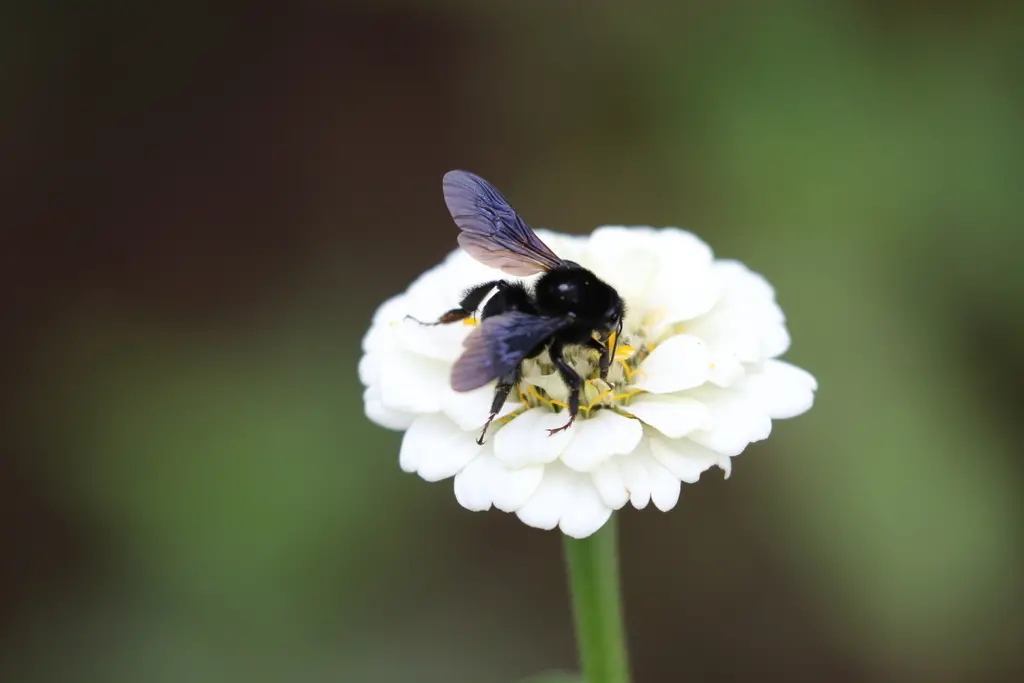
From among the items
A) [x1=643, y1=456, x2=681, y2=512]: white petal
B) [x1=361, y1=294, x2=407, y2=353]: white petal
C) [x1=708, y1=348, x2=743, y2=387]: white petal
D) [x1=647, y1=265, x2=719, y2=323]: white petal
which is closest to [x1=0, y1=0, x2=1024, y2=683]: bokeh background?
[x1=361, y1=294, x2=407, y2=353]: white petal

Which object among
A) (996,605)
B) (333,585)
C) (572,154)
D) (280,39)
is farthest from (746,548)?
(280,39)

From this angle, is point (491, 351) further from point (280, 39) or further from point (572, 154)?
point (280, 39)

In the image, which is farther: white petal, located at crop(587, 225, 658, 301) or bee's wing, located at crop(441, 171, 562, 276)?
white petal, located at crop(587, 225, 658, 301)

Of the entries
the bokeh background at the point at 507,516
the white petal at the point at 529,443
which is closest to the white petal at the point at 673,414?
the white petal at the point at 529,443

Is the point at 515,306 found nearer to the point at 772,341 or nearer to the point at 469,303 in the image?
the point at 469,303

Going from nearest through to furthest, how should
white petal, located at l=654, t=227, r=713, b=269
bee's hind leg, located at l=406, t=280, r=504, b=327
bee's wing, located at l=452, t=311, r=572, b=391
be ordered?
bee's wing, located at l=452, t=311, r=572, b=391
bee's hind leg, located at l=406, t=280, r=504, b=327
white petal, located at l=654, t=227, r=713, b=269

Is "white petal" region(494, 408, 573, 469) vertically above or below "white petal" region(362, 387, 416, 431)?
below

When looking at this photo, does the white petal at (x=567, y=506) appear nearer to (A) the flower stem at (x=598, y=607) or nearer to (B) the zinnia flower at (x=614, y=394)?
(B) the zinnia flower at (x=614, y=394)

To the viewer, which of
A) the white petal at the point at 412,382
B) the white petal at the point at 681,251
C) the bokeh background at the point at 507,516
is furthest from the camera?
the bokeh background at the point at 507,516

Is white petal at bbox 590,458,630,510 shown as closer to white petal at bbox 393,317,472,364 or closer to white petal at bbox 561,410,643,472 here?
white petal at bbox 561,410,643,472
